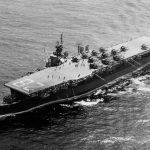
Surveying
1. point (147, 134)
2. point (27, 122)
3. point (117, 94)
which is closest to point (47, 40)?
point (117, 94)

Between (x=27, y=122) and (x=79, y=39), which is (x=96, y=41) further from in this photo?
(x=27, y=122)

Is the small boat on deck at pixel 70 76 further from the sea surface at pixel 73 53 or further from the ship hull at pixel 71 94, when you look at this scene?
the sea surface at pixel 73 53

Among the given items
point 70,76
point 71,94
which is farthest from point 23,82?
point 70,76

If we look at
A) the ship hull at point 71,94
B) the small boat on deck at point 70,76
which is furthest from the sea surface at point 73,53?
the small boat on deck at point 70,76

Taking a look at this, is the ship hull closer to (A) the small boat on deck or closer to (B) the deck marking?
(A) the small boat on deck

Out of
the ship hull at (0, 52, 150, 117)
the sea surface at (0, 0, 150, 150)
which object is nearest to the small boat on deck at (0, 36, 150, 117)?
the ship hull at (0, 52, 150, 117)

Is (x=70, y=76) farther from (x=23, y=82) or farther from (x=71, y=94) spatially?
(x=23, y=82)
